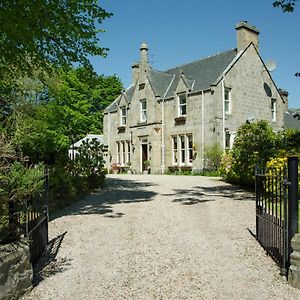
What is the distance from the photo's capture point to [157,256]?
21.5 feet

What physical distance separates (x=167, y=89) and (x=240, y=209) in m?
22.7

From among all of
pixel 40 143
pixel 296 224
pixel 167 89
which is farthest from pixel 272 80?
pixel 296 224

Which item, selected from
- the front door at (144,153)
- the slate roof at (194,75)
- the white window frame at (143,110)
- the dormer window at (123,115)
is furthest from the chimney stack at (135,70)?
the front door at (144,153)

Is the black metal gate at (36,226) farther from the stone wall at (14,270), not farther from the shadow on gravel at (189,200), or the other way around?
the shadow on gravel at (189,200)

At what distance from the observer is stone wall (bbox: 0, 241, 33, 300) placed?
458cm

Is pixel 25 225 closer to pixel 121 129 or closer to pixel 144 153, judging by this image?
pixel 144 153

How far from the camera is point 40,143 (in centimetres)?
1619

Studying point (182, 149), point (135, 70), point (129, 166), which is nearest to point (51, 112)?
point (182, 149)

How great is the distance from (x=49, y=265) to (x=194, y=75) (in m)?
26.5

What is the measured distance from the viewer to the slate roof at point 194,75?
2850cm

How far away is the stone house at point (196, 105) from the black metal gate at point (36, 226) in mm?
20394

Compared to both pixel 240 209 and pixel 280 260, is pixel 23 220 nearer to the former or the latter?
pixel 280 260

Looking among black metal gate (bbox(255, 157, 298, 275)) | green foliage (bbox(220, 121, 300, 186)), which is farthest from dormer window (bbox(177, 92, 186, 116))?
black metal gate (bbox(255, 157, 298, 275))

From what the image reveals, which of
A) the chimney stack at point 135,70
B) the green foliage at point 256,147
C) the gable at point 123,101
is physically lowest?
the green foliage at point 256,147
